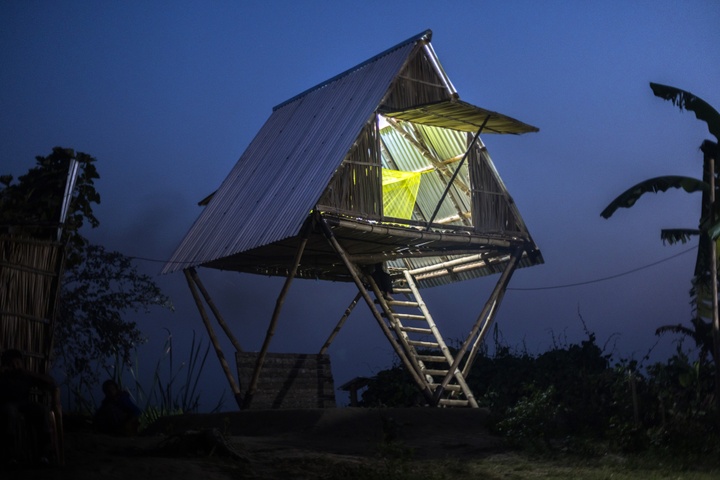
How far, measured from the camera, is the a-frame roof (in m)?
13.5

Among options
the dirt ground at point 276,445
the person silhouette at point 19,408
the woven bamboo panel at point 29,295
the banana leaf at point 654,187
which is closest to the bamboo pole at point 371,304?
the dirt ground at point 276,445

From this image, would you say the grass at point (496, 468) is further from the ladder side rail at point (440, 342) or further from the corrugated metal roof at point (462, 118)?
the corrugated metal roof at point (462, 118)

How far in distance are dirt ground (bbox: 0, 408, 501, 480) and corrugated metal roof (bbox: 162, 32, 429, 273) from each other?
8.94 feet

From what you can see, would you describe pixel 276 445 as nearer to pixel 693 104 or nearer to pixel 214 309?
pixel 214 309

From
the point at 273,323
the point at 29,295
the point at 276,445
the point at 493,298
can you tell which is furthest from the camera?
the point at 493,298

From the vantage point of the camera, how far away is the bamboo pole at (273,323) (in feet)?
43.1

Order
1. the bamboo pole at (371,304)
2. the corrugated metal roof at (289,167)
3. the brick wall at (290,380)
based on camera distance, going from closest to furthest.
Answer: the bamboo pole at (371,304)
the corrugated metal roof at (289,167)
the brick wall at (290,380)

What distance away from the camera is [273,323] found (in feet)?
43.6

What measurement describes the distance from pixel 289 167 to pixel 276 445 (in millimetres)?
5985

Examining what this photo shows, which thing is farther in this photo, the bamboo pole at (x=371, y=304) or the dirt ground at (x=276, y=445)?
the bamboo pole at (x=371, y=304)

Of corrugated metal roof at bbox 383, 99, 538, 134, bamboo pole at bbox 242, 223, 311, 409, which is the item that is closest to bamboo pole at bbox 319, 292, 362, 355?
bamboo pole at bbox 242, 223, 311, 409

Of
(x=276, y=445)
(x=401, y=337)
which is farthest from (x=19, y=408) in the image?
(x=401, y=337)

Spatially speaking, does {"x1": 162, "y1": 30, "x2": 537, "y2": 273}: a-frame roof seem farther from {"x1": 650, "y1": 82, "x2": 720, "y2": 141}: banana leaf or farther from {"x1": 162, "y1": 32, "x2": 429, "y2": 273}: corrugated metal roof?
{"x1": 650, "y1": 82, "x2": 720, "y2": 141}: banana leaf

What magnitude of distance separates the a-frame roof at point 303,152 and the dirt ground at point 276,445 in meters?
2.69
